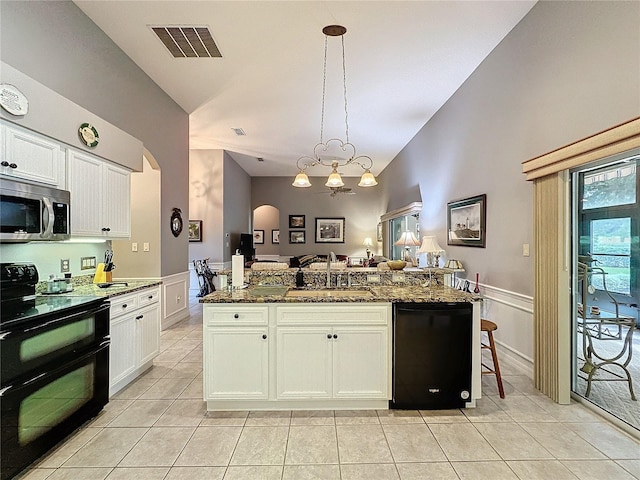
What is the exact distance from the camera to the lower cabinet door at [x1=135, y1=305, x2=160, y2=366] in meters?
3.36

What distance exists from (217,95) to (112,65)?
153cm

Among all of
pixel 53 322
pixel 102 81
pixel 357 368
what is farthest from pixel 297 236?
pixel 53 322

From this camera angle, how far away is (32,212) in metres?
2.36

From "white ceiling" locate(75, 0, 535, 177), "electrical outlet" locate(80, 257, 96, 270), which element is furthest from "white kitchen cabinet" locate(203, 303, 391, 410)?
"white ceiling" locate(75, 0, 535, 177)

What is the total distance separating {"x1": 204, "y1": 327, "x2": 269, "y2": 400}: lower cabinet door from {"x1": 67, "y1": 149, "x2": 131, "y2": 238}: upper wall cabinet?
1.50 meters

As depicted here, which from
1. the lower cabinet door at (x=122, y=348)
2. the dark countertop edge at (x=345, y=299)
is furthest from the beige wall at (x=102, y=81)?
the dark countertop edge at (x=345, y=299)

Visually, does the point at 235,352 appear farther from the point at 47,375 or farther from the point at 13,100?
the point at 13,100

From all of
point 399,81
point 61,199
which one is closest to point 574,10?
point 399,81

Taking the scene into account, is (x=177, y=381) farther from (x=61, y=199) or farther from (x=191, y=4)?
(x=191, y=4)

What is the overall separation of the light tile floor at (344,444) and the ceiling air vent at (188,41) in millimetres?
3492

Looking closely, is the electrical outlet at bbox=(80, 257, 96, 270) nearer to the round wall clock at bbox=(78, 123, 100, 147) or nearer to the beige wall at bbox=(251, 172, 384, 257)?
the round wall clock at bbox=(78, 123, 100, 147)

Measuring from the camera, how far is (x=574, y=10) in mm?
2760

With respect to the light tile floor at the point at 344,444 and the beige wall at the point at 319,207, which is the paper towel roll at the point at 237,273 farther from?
the beige wall at the point at 319,207

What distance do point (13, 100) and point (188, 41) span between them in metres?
1.98
